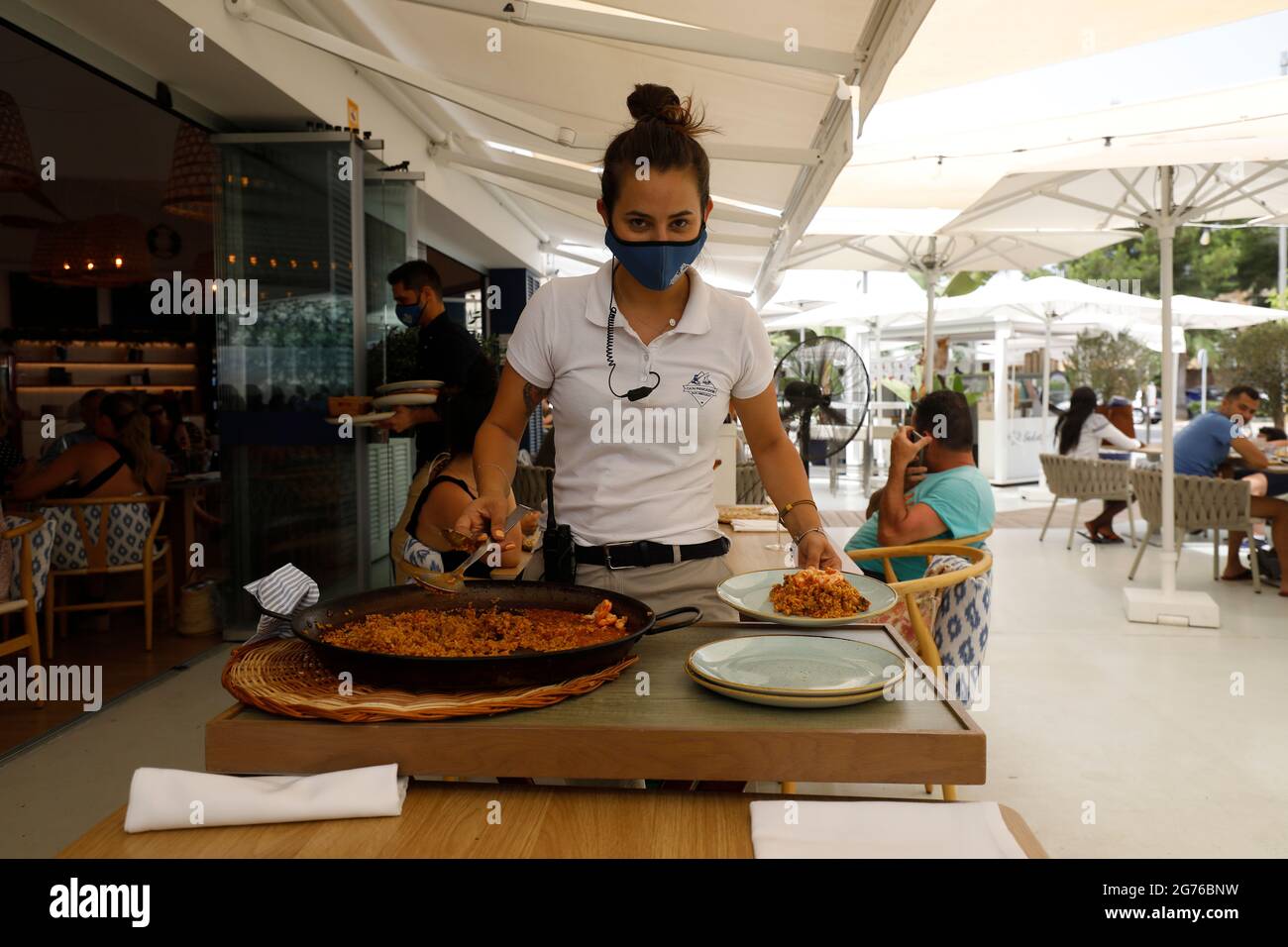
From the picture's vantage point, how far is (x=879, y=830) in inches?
44.9

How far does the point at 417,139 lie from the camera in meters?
7.80

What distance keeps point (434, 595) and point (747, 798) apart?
64 cm

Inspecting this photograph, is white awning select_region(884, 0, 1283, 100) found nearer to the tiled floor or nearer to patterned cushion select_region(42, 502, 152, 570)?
the tiled floor

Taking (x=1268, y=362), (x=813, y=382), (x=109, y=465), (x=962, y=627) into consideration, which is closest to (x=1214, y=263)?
(x=1268, y=362)

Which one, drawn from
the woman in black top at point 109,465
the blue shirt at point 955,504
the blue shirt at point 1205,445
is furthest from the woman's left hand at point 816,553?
the blue shirt at point 1205,445

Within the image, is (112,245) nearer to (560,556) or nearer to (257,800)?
(560,556)

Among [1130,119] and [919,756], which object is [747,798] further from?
[1130,119]

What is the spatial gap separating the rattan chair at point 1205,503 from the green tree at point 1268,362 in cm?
745

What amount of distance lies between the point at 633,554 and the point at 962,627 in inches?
59.8

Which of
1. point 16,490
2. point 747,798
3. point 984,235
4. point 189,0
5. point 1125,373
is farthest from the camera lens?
point 1125,373
